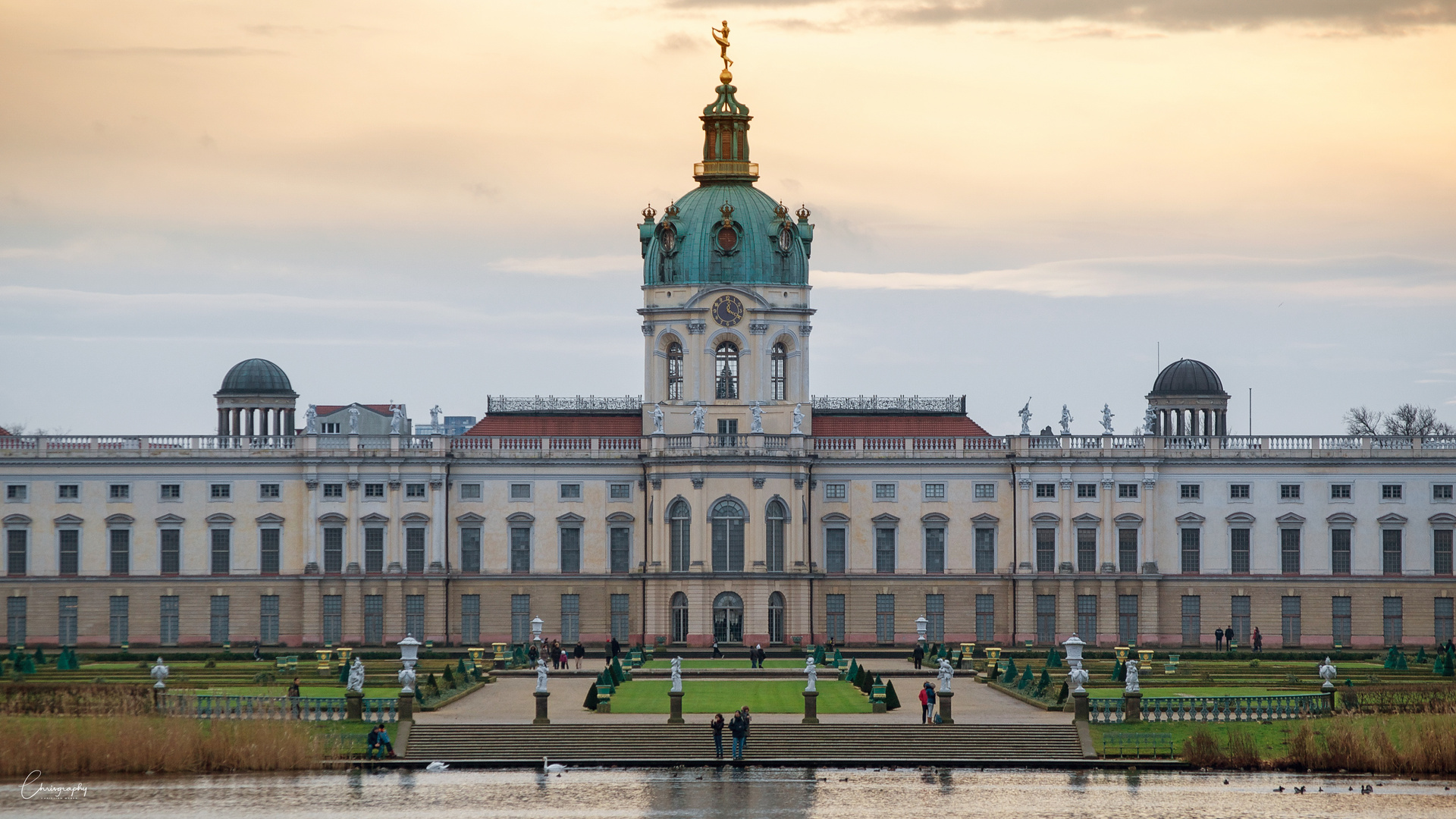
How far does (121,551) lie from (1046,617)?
46.9 m

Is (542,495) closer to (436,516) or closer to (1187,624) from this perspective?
(436,516)

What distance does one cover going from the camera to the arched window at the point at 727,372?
126500mm

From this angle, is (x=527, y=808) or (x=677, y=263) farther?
(x=677, y=263)

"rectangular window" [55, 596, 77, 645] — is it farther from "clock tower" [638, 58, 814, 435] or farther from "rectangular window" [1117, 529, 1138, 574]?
"rectangular window" [1117, 529, 1138, 574]

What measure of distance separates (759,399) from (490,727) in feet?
149

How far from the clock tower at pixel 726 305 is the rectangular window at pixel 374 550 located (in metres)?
14.7

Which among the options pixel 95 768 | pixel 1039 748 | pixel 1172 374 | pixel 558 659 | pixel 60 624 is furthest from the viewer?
pixel 1172 374

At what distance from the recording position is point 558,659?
10750cm

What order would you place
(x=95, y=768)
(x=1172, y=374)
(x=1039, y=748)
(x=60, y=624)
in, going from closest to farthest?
(x=95, y=768), (x=1039, y=748), (x=60, y=624), (x=1172, y=374)

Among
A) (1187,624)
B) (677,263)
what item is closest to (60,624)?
(677,263)

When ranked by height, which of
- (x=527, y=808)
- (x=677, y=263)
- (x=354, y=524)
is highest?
(x=677, y=263)

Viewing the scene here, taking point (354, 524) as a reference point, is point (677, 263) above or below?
above

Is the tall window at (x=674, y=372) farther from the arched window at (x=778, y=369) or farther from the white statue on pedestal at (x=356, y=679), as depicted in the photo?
the white statue on pedestal at (x=356, y=679)

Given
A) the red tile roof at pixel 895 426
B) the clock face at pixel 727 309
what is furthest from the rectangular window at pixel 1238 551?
the clock face at pixel 727 309
